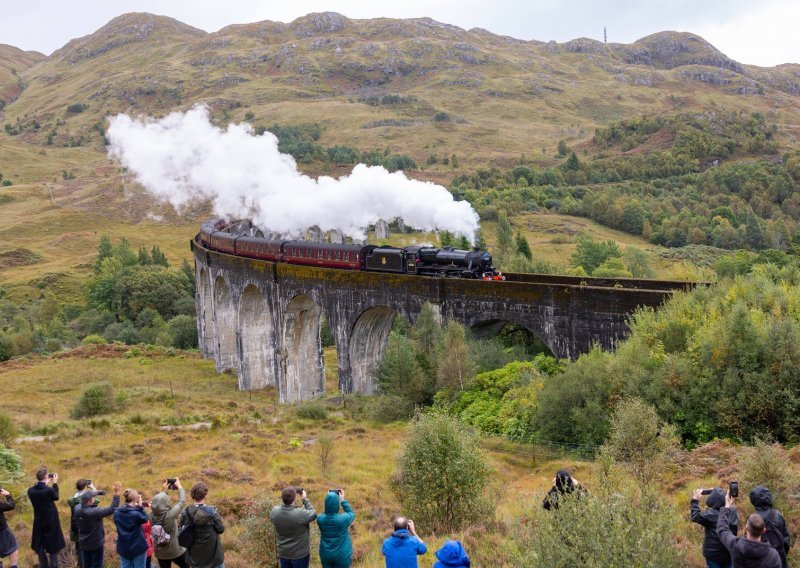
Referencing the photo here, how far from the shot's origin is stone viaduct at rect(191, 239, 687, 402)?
24.1m

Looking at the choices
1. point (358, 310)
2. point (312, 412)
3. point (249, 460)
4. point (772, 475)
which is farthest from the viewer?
point (358, 310)

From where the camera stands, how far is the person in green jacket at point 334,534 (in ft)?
27.9

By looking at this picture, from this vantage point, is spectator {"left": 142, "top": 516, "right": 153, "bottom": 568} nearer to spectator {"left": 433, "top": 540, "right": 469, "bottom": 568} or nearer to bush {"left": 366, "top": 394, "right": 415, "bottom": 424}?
spectator {"left": 433, "top": 540, "right": 469, "bottom": 568}

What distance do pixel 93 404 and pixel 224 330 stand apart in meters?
19.9

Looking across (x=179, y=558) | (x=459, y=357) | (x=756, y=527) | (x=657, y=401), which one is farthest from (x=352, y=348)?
(x=756, y=527)

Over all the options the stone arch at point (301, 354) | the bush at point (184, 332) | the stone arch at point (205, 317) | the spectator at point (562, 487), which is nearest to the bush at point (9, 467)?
the spectator at point (562, 487)

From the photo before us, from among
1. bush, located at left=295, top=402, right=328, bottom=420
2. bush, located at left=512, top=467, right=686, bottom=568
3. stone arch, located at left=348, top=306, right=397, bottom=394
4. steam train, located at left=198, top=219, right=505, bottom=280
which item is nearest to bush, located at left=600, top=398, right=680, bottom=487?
bush, located at left=512, top=467, right=686, bottom=568

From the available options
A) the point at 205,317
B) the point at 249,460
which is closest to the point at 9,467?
the point at 249,460

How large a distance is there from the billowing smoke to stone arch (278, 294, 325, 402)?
7.37 meters

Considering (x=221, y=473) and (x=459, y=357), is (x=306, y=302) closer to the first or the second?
(x=459, y=357)

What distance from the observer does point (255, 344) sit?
4400 cm

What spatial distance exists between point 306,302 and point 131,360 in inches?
933

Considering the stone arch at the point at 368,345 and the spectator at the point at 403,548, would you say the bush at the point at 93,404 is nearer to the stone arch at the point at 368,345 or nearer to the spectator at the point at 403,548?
the stone arch at the point at 368,345

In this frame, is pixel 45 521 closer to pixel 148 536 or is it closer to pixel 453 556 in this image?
pixel 148 536
